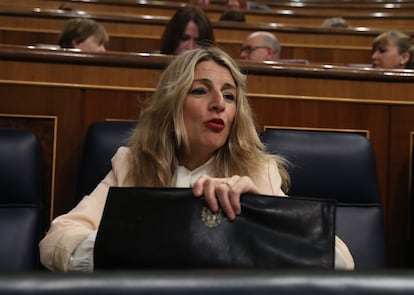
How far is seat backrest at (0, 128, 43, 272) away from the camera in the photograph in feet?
2.37

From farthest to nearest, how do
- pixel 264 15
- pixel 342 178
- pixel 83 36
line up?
pixel 264 15, pixel 83 36, pixel 342 178

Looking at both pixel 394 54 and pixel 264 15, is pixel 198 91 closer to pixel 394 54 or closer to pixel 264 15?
pixel 394 54

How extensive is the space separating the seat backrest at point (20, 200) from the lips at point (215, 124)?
0.20 meters

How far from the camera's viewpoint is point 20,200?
744 millimetres

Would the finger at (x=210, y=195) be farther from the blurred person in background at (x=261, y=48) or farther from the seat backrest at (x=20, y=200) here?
the blurred person in background at (x=261, y=48)

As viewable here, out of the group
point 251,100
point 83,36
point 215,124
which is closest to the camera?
point 215,124

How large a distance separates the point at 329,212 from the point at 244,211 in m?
0.06

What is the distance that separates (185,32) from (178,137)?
0.63m

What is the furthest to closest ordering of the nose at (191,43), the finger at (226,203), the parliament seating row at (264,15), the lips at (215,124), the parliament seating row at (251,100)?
the parliament seating row at (264,15) < the nose at (191,43) < the parliament seating row at (251,100) < the lips at (215,124) < the finger at (226,203)

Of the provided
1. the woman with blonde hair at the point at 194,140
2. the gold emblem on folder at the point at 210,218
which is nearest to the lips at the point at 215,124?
the woman with blonde hair at the point at 194,140

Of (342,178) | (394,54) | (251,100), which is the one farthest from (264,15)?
(342,178)

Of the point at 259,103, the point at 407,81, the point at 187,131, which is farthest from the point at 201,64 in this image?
the point at 407,81

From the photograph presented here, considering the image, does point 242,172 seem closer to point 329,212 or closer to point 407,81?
point 329,212

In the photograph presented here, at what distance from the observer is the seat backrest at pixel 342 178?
30.8 inches
